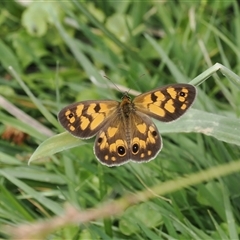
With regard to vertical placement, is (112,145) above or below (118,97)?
below

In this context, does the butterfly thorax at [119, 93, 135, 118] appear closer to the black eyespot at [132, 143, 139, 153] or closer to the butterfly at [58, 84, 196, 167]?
the butterfly at [58, 84, 196, 167]

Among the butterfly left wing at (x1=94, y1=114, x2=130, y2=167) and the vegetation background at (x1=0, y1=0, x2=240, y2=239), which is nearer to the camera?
the butterfly left wing at (x1=94, y1=114, x2=130, y2=167)

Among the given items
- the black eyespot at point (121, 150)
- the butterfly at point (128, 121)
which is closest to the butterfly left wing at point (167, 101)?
the butterfly at point (128, 121)

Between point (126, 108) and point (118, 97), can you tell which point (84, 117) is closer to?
point (126, 108)

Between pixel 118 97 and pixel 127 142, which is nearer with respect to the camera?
pixel 127 142

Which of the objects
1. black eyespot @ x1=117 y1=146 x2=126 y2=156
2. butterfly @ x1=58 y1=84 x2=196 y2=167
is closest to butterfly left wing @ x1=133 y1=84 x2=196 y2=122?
butterfly @ x1=58 y1=84 x2=196 y2=167

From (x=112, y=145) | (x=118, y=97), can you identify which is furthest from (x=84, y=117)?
(x=118, y=97)

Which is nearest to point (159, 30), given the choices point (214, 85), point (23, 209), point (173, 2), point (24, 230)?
point (173, 2)

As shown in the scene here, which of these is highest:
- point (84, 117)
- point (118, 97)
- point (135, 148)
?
point (118, 97)

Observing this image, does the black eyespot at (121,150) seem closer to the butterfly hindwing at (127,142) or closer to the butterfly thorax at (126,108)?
the butterfly hindwing at (127,142)
